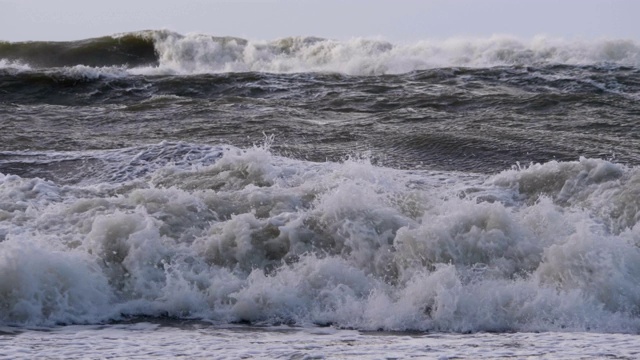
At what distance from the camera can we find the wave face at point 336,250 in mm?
5750

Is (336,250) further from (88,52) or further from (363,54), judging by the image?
(88,52)

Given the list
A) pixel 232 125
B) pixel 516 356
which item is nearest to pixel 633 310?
pixel 516 356

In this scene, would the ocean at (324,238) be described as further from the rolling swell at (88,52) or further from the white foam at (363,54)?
the rolling swell at (88,52)

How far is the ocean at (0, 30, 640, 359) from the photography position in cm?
538

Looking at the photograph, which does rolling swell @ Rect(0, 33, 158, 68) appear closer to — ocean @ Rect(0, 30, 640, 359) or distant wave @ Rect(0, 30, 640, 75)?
distant wave @ Rect(0, 30, 640, 75)

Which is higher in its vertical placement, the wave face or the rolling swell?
the rolling swell

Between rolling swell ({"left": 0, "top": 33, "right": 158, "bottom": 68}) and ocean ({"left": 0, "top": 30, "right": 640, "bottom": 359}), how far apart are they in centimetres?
940

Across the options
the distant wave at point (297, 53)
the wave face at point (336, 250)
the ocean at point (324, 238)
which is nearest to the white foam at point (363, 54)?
the distant wave at point (297, 53)

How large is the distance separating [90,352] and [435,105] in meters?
8.06

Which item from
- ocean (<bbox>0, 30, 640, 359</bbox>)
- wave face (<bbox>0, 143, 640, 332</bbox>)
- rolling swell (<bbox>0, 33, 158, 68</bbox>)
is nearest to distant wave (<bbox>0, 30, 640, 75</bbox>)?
rolling swell (<bbox>0, 33, 158, 68</bbox>)

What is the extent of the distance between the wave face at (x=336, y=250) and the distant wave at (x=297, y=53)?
10013 mm

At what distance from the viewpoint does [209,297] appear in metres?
5.98

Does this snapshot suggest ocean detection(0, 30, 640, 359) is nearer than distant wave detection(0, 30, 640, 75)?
Yes

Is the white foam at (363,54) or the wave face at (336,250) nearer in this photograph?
the wave face at (336,250)
